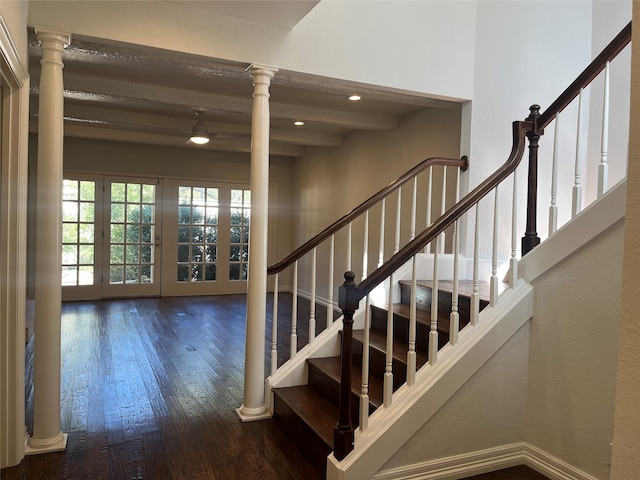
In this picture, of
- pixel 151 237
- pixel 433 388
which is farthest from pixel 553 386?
pixel 151 237

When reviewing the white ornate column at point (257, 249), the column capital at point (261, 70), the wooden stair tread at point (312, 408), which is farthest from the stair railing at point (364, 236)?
the column capital at point (261, 70)

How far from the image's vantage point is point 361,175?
5840mm

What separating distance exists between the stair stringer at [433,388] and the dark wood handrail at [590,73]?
89 centimetres

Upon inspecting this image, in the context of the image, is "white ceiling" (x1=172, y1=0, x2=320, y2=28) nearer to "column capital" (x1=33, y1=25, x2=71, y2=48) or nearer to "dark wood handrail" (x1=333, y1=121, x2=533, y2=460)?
"column capital" (x1=33, y1=25, x2=71, y2=48)

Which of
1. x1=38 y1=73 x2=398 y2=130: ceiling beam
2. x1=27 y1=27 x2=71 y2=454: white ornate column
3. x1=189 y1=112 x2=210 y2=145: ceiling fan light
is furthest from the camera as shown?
x1=189 y1=112 x2=210 y2=145: ceiling fan light

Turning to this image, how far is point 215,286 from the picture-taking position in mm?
7625

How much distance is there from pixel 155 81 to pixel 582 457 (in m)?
4.09

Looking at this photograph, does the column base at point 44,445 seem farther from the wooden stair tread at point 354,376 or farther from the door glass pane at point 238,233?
the door glass pane at point 238,233

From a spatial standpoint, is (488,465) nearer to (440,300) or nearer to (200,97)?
(440,300)

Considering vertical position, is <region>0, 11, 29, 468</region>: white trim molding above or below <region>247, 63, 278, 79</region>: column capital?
below

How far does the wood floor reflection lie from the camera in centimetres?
228

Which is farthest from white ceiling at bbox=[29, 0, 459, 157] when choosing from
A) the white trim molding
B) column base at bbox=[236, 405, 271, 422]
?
column base at bbox=[236, 405, 271, 422]

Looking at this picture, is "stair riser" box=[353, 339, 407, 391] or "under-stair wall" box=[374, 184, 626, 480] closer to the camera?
"under-stair wall" box=[374, 184, 626, 480]

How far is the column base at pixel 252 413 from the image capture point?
111 inches
